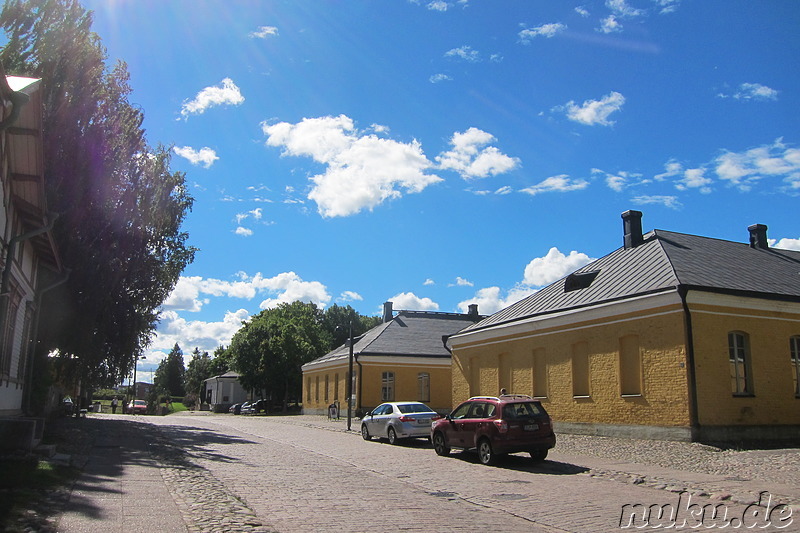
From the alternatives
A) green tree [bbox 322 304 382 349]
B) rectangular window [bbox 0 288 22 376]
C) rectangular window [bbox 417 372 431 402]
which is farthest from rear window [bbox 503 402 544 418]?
green tree [bbox 322 304 382 349]

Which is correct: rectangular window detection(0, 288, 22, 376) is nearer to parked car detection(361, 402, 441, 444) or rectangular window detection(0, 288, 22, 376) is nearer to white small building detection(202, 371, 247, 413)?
parked car detection(361, 402, 441, 444)

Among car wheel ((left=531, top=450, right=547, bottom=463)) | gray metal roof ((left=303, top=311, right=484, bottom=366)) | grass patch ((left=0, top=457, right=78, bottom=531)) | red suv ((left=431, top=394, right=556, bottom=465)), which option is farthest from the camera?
gray metal roof ((left=303, top=311, right=484, bottom=366))

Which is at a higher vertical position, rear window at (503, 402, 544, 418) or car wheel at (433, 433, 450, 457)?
rear window at (503, 402, 544, 418)

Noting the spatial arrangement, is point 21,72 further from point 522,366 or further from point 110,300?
point 522,366

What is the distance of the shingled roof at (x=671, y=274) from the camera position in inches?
751

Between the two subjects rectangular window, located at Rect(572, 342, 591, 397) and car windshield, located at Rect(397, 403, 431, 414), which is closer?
rectangular window, located at Rect(572, 342, 591, 397)

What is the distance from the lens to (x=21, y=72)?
18.2 meters

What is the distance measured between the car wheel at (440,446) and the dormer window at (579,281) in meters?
9.27

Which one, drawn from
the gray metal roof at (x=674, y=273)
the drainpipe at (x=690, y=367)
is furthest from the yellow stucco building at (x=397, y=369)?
the drainpipe at (x=690, y=367)

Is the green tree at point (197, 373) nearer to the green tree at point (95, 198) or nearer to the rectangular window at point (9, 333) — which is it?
the green tree at point (95, 198)

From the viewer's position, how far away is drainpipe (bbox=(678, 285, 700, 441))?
1709 centimetres

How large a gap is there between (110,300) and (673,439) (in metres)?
19.3

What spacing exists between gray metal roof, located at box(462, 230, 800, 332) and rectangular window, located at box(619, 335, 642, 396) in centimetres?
145

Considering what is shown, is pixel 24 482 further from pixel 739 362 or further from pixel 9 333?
pixel 739 362
